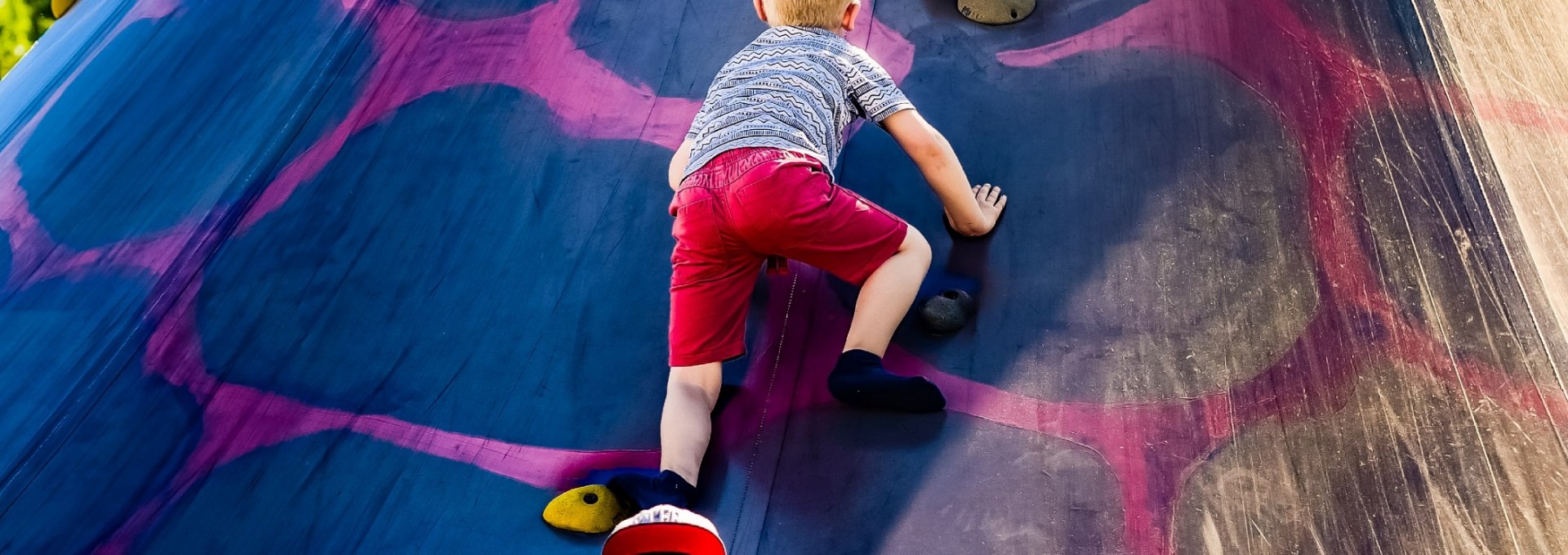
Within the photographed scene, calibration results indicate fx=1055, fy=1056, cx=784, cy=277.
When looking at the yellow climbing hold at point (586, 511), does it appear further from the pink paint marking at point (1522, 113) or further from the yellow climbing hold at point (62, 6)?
the yellow climbing hold at point (62, 6)

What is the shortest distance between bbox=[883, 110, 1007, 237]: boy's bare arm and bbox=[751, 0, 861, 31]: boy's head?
15 centimetres

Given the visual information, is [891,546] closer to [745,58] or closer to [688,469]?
[688,469]

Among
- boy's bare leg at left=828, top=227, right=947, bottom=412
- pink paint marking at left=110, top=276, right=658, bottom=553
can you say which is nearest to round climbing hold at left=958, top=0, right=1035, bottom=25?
boy's bare leg at left=828, top=227, right=947, bottom=412

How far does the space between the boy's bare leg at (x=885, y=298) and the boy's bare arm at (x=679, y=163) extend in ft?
0.96

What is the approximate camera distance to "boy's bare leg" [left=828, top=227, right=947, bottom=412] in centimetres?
124

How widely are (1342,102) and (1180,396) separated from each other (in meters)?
0.66

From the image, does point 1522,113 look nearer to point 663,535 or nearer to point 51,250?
point 663,535

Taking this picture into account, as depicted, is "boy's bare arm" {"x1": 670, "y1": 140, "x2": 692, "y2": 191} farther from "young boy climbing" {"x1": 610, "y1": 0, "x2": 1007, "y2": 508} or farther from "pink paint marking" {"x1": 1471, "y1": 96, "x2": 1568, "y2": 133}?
"pink paint marking" {"x1": 1471, "y1": 96, "x2": 1568, "y2": 133}

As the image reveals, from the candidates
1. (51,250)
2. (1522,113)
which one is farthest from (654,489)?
(1522,113)

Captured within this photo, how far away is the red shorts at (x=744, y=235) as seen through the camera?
1221mm

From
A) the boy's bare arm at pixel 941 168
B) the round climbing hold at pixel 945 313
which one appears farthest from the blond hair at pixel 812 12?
the round climbing hold at pixel 945 313

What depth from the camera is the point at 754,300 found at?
1.45m

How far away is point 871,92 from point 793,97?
0.13 m

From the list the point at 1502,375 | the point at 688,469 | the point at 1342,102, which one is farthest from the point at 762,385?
the point at 1342,102
